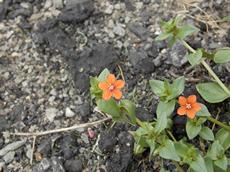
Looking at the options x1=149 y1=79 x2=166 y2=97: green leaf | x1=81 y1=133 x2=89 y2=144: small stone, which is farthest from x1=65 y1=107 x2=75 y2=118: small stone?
x1=149 y1=79 x2=166 y2=97: green leaf

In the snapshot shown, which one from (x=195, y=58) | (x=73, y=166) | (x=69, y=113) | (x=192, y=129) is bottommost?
(x=73, y=166)

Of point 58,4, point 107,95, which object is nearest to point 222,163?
point 107,95

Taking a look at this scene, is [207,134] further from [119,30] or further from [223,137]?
[119,30]

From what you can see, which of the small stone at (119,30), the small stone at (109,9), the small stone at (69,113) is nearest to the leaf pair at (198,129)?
the small stone at (69,113)

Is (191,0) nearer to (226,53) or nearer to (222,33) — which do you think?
(222,33)

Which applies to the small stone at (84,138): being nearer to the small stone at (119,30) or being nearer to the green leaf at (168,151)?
the green leaf at (168,151)

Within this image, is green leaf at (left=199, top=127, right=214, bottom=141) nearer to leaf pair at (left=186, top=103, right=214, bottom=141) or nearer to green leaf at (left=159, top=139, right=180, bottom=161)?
leaf pair at (left=186, top=103, right=214, bottom=141)

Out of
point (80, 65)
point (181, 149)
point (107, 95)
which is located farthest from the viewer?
point (80, 65)

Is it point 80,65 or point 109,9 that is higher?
point 109,9
